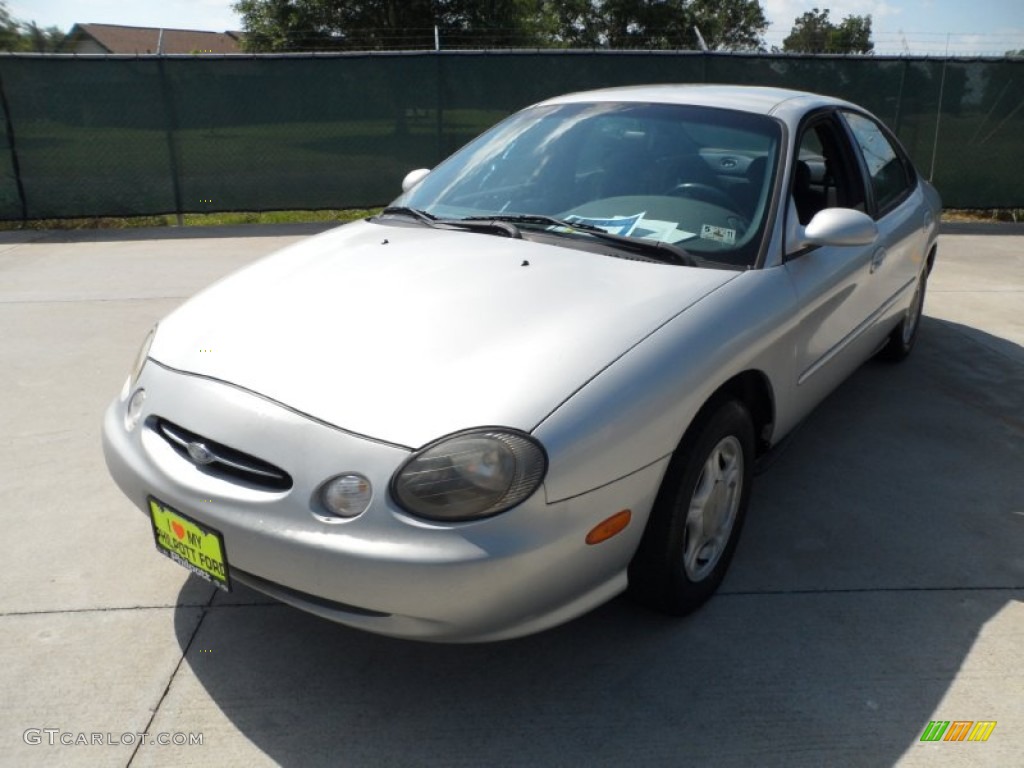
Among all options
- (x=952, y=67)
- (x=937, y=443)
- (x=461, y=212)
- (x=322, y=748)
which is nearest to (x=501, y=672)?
(x=322, y=748)

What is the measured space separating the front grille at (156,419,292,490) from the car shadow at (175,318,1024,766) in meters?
0.63

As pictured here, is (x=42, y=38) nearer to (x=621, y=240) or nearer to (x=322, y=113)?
(x=322, y=113)

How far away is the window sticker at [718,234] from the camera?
302cm

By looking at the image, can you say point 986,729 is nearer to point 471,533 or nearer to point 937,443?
point 471,533

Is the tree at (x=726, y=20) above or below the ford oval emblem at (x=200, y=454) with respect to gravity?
above

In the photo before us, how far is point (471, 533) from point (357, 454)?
1.07 feet

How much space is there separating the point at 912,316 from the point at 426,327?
360cm

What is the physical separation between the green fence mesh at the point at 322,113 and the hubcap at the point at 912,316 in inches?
212

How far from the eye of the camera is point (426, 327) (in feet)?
8.14

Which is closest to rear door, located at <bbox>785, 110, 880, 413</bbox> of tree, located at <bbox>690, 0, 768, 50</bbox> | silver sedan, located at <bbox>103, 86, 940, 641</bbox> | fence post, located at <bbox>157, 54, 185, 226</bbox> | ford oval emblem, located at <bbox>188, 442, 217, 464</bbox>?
silver sedan, located at <bbox>103, 86, 940, 641</bbox>

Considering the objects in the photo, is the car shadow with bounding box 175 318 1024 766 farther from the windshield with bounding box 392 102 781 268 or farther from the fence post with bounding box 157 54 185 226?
the fence post with bounding box 157 54 185 226

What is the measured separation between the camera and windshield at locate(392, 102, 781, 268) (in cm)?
310

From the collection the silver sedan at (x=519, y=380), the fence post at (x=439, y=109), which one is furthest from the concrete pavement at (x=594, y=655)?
the fence post at (x=439, y=109)

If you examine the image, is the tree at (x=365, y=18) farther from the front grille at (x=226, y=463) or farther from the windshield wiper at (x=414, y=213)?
the front grille at (x=226, y=463)
